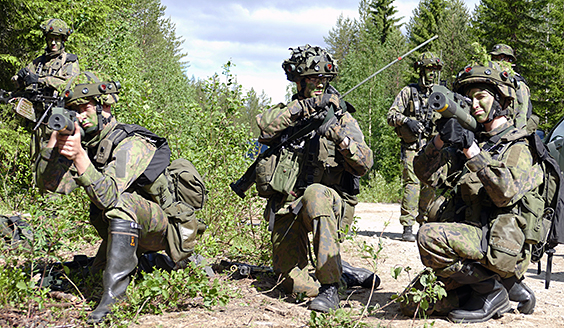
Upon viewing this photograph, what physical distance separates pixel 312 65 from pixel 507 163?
182cm

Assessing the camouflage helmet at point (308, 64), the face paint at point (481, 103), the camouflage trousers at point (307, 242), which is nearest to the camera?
the face paint at point (481, 103)

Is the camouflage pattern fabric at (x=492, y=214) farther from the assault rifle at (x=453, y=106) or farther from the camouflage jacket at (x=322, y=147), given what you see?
the camouflage jacket at (x=322, y=147)

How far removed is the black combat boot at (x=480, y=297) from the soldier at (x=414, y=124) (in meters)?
3.48

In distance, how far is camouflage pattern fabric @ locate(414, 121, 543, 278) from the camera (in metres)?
3.50

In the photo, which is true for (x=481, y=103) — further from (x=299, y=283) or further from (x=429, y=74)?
(x=429, y=74)

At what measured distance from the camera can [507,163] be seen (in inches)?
142

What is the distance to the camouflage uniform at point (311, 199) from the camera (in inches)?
159

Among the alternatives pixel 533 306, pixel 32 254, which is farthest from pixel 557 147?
pixel 32 254

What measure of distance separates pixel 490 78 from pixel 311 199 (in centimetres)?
168

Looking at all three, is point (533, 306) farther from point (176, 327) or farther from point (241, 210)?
point (241, 210)

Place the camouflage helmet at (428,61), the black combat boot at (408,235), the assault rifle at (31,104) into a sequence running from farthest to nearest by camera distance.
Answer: the black combat boot at (408,235) → the camouflage helmet at (428,61) → the assault rifle at (31,104)

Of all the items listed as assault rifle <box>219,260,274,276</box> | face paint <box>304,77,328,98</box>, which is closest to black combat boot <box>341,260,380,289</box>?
assault rifle <box>219,260,274,276</box>

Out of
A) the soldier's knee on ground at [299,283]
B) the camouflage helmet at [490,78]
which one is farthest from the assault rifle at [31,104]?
the camouflage helmet at [490,78]

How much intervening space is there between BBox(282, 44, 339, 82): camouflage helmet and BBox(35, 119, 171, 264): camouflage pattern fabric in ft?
4.91
